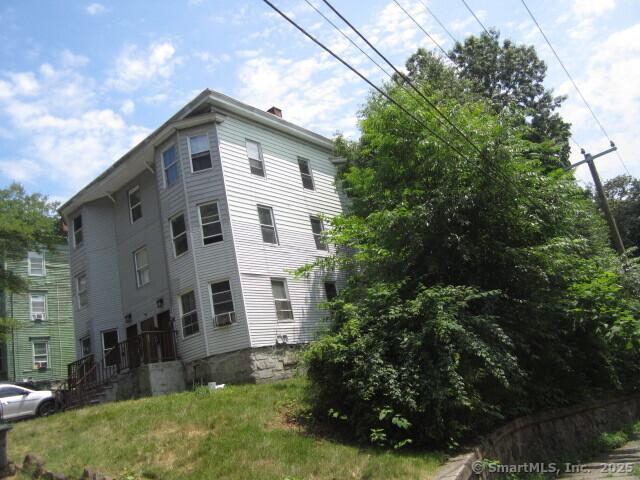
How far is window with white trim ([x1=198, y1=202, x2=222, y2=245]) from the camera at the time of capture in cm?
1847

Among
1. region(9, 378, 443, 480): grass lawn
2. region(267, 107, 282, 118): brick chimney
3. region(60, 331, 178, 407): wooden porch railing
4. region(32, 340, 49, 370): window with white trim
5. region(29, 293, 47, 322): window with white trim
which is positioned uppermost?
region(267, 107, 282, 118): brick chimney

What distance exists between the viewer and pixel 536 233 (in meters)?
12.3

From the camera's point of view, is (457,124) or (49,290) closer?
(457,124)

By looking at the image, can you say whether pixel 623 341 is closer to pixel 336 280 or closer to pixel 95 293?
pixel 336 280

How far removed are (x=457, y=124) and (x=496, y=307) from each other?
4.32 metres

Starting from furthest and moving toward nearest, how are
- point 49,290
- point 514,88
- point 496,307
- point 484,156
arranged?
point 49,290, point 514,88, point 484,156, point 496,307

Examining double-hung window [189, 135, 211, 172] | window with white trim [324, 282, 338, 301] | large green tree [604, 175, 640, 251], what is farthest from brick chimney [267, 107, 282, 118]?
large green tree [604, 175, 640, 251]

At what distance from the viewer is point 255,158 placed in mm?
20375

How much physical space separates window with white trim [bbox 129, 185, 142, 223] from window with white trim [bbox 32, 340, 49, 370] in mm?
15500

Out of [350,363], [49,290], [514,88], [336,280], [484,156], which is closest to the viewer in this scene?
[350,363]

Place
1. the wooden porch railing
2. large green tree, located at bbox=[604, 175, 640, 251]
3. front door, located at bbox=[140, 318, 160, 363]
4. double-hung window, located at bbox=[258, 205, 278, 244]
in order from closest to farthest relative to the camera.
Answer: front door, located at bbox=[140, 318, 160, 363], the wooden porch railing, double-hung window, located at bbox=[258, 205, 278, 244], large green tree, located at bbox=[604, 175, 640, 251]

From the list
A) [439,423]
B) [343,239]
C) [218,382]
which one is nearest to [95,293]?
[218,382]

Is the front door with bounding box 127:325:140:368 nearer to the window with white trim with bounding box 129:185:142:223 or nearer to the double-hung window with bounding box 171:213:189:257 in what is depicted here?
the double-hung window with bounding box 171:213:189:257

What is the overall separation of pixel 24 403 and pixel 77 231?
825 cm
